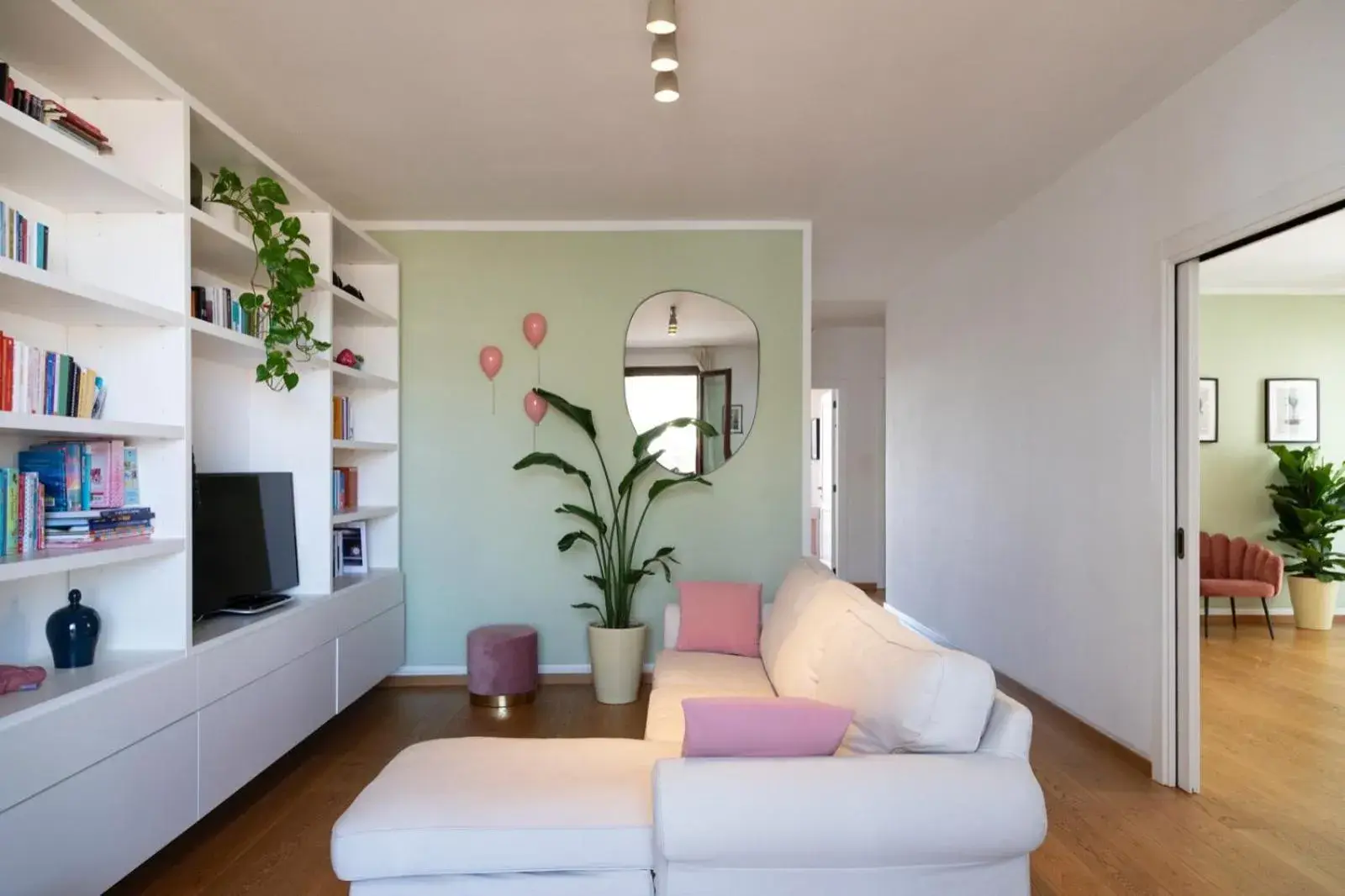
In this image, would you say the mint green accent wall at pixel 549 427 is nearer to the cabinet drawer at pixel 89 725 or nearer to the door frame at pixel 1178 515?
the door frame at pixel 1178 515

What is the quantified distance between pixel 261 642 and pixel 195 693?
1.41 feet

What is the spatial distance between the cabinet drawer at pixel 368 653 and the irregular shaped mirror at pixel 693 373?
179cm

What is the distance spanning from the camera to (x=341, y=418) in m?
4.24

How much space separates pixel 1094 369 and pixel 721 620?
2107 mm

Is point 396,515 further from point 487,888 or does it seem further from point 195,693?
point 487,888

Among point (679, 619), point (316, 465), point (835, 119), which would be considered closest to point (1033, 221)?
point (835, 119)

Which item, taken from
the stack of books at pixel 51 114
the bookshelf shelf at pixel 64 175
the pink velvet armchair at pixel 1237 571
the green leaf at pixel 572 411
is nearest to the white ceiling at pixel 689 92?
the stack of books at pixel 51 114

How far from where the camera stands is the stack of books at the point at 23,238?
2191 millimetres

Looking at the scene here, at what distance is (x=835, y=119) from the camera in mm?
3314

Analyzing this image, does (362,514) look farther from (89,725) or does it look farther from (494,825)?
(494,825)

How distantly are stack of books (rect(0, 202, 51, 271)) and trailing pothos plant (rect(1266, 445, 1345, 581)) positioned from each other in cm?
771

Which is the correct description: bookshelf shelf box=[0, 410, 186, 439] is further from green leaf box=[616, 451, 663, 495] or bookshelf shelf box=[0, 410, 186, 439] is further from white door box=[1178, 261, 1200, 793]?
white door box=[1178, 261, 1200, 793]

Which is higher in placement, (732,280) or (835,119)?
(835,119)

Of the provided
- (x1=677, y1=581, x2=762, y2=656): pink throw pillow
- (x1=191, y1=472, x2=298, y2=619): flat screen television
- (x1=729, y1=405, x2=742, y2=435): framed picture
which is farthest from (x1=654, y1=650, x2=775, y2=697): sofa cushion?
(x1=191, y1=472, x2=298, y2=619): flat screen television
